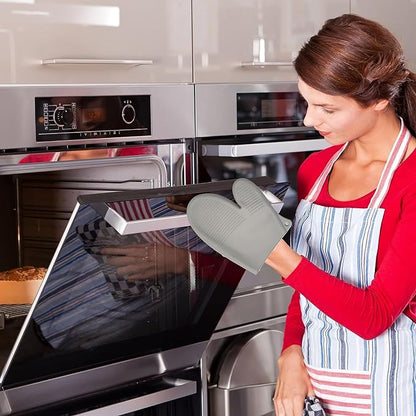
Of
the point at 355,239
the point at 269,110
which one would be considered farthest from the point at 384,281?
the point at 269,110

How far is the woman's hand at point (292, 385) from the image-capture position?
150 centimetres

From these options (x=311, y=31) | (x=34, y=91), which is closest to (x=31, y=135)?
(x=34, y=91)

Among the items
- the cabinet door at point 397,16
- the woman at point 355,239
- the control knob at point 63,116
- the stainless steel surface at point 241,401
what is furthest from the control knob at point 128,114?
the cabinet door at point 397,16

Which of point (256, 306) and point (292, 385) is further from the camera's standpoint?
point (256, 306)

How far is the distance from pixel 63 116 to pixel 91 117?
68mm

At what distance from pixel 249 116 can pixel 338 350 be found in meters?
0.76

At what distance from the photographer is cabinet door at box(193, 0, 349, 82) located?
6.40ft

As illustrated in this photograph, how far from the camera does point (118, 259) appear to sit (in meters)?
1.55

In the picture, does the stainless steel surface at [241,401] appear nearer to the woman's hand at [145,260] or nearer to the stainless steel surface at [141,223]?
the woman's hand at [145,260]

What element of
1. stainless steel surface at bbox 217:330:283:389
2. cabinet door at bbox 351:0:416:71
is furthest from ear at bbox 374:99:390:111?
cabinet door at bbox 351:0:416:71

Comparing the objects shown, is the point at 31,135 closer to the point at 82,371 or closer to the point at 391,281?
the point at 82,371

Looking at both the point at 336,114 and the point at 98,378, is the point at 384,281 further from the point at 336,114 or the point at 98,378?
the point at 98,378

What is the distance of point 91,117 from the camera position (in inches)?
67.9

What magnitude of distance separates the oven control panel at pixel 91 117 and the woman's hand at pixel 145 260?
0.26m
